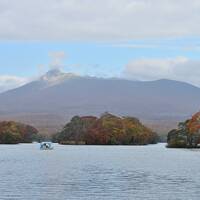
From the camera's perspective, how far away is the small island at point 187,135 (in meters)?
148

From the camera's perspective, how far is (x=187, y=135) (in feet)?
499

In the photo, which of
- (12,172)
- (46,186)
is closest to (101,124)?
(12,172)

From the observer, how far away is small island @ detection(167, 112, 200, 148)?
148 metres

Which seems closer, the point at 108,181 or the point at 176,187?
the point at 176,187

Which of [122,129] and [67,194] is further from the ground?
[122,129]

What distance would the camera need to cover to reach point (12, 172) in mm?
65562

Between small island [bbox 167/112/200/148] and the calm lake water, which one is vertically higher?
small island [bbox 167/112/200/148]

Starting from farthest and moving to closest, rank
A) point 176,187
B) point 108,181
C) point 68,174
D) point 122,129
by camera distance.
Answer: point 122,129 → point 68,174 → point 108,181 → point 176,187

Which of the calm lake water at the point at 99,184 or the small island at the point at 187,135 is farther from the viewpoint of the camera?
the small island at the point at 187,135

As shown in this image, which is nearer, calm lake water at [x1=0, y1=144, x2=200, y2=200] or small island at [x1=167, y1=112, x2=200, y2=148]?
calm lake water at [x1=0, y1=144, x2=200, y2=200]

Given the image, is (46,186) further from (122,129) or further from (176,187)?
(122,129)

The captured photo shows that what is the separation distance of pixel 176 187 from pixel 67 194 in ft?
29.3

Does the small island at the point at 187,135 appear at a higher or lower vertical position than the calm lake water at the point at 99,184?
higher

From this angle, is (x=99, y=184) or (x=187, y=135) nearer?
(x=99, y=184)
